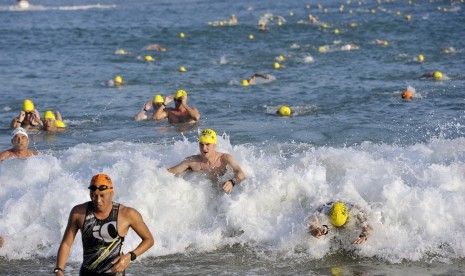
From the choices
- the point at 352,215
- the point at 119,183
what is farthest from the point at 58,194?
the point at 352,215

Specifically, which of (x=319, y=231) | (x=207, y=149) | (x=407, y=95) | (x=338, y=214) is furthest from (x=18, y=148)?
(x=407, y=95)

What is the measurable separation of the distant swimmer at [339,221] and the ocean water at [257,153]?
19 centimetres

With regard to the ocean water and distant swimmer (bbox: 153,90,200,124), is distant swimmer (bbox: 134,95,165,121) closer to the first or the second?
the ocean water

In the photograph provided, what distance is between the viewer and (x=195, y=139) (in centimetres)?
1509

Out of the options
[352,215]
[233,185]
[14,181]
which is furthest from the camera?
[14,181]

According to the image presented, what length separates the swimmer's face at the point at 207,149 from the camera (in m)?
10.2

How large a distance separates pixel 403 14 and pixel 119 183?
34.7 meters

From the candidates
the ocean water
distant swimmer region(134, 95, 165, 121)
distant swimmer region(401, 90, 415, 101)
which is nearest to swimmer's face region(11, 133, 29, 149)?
the ocean water

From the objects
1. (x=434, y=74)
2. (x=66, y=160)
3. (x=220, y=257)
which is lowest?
(x=220, y=257)

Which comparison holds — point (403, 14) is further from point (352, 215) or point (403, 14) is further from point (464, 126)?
point (352, 215)

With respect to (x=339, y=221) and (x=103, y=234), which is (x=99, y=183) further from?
(x=339, y=221)

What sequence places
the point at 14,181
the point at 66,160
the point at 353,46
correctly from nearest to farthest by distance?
the point at 14,181 → the point at 66,160 → the point at 353,46

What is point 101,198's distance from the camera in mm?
6043

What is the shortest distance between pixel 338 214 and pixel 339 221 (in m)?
0.10
